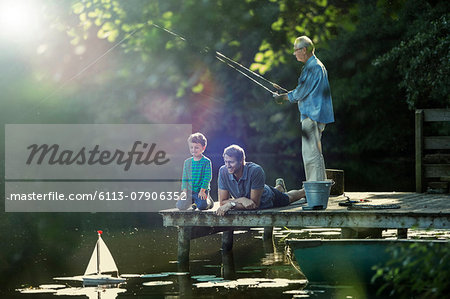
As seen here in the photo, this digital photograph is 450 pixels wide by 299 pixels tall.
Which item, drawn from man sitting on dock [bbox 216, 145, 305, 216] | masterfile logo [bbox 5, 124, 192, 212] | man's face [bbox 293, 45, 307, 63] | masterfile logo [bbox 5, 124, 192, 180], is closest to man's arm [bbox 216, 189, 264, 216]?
man sitting on dock [bbox 216, 145, 305, 216]

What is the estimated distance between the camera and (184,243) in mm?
12984

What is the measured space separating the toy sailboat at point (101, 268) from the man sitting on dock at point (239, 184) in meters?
1.37

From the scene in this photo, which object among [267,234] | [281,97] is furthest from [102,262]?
[267,234]

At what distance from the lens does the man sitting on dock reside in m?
11.4

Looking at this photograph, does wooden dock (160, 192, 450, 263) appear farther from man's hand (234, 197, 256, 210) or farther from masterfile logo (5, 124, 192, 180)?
masterfile logo (5, 124, 192, 180)

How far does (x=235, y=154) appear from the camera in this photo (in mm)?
11344

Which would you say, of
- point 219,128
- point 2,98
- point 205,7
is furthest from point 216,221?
point 219,128

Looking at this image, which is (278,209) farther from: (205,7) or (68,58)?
(68,58)

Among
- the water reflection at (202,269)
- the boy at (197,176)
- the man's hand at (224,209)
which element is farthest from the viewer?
the boy at (197,176)

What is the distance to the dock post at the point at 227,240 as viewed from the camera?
14.4 m

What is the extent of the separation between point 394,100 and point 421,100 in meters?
7.70

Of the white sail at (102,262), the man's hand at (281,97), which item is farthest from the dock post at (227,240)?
the white sail at (102,262)

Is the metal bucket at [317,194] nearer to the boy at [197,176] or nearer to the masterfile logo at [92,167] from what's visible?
the boy at [197,176]

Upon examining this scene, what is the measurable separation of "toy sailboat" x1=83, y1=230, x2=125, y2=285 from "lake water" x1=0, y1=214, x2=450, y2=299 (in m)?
0.15
